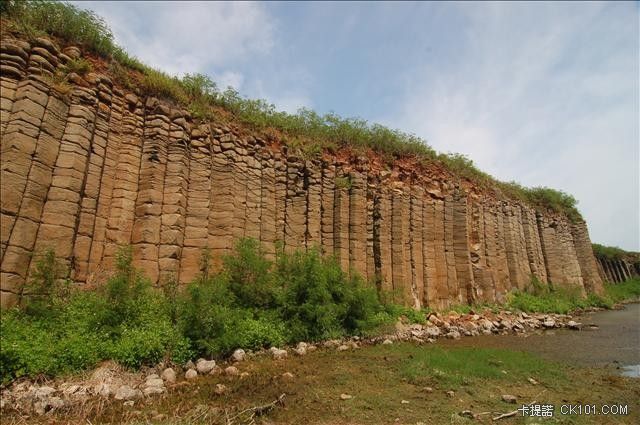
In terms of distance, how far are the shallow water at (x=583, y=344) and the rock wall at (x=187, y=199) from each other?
348cm

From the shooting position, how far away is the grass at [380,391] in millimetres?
5059

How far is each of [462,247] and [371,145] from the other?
245 inches

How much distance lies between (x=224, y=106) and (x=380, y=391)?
1076 centimetres

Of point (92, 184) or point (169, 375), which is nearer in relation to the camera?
point (169, 375)

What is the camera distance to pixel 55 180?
26.2 feet

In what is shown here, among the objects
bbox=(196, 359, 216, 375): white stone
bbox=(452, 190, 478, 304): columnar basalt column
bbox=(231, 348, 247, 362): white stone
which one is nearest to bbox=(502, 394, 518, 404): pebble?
bbox=(231, 348, 247, 362): white stone

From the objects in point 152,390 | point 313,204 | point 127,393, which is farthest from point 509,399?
point 313,204

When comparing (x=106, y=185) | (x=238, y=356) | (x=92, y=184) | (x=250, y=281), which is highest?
(x=106, y=185)

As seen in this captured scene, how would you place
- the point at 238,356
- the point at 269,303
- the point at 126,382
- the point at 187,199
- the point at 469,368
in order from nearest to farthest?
the point at 126,382, the point at 469,368, the point at 238,356, the point at 269,303, the point at 187,199

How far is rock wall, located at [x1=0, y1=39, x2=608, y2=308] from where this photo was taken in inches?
305

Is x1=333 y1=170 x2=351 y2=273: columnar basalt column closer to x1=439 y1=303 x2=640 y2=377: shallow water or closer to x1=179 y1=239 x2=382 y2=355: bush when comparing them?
x1=179 y1=239 x2=382 y2=355: bush

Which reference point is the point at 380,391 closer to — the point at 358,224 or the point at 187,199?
the point at 187,199

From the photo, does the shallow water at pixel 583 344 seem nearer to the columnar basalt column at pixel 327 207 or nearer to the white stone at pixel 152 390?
the columnar basalt column at pixel 327 207

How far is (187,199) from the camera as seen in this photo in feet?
34.5
